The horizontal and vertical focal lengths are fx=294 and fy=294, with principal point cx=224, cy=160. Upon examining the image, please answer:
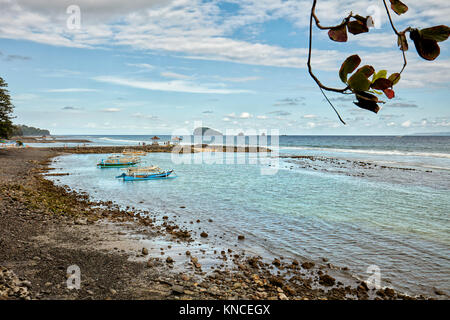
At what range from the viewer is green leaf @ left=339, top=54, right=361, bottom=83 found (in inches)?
33.1

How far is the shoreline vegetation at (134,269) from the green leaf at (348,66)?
6.40 metres

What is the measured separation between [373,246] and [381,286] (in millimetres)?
3394

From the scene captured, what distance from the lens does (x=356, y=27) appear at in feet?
3.00

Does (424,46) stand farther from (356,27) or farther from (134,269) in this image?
(134,269)

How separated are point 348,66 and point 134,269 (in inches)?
312

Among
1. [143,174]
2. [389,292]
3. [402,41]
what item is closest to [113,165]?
[143,174]

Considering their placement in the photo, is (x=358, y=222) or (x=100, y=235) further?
(x=358, y=222)

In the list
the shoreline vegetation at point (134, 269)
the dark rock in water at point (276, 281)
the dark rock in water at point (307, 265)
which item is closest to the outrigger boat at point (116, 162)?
the shoreline vegetation at point (134, 269)

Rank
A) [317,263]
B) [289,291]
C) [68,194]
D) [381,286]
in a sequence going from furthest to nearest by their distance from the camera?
[68,194], [317,263], [381,286], [289,291]

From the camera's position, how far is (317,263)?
879 centimetres

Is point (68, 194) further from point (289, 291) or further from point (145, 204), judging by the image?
point (289, 291)

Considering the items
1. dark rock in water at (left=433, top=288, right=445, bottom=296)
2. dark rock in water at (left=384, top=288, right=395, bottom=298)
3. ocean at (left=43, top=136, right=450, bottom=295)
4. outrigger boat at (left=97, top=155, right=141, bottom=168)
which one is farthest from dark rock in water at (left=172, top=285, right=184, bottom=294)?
outrigger boat at (left=97, top=155, right=141, bottom=168)
